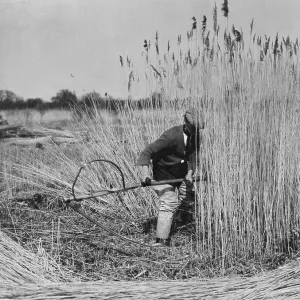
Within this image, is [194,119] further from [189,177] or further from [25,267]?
[25,267]

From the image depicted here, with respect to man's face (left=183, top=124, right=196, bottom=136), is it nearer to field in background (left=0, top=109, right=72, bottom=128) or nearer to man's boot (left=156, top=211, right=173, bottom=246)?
man's boot (left=156, top=211, right=173, bottom=246)

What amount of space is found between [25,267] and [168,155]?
1203mm

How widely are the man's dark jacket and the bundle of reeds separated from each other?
0.86 metres

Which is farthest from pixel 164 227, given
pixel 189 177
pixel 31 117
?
pixel 31 117

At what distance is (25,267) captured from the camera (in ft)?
8.47

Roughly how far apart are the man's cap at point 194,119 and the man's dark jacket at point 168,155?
15 centimetres

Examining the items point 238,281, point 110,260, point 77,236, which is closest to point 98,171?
point 77,236

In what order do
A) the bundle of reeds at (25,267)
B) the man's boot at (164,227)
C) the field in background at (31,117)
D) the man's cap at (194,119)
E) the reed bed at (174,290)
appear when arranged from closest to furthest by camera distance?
the reed bed at (174,290), the bundle of reeds at (25,267), the man's cap at (194,119), the man's boot at (164,227), the field in background at (31,117)

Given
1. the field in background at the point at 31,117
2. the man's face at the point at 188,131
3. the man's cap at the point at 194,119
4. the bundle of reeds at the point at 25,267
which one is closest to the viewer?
the bundle of reeds at the point at 25,267

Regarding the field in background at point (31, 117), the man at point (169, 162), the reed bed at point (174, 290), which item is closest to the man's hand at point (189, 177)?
the man at point (169, 162)

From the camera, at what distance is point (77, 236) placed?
10.9ft

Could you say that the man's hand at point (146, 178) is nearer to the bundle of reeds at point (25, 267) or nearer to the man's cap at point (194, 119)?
the man's cap at point (194, 119)

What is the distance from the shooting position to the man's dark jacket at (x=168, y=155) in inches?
123

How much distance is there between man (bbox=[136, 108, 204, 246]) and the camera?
311 cm
